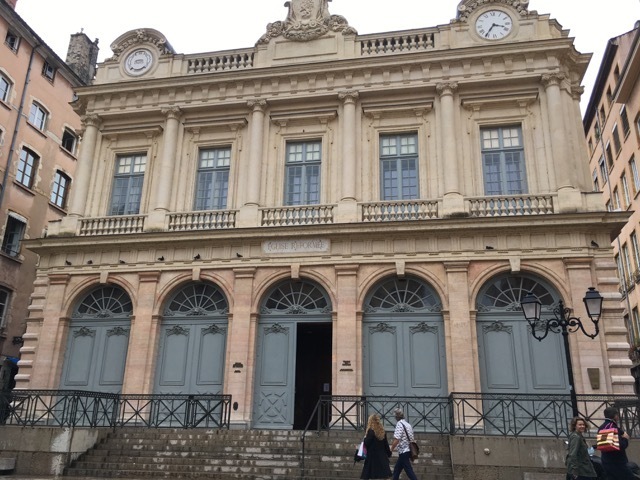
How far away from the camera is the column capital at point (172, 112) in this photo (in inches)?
744

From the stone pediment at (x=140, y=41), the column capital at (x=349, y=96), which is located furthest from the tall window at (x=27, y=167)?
the column capital at (x=349, y=96)

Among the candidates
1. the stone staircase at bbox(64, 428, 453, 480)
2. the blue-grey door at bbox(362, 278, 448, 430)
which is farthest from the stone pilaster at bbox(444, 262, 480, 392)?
the stone staircase at bbox(64, 428, 453, 480)

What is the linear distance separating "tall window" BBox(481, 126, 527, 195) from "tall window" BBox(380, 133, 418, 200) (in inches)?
81.9

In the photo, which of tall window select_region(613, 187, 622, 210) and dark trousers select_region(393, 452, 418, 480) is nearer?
dark trousers select_region(393, 452, 418, 480)

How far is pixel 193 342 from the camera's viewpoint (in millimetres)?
16500

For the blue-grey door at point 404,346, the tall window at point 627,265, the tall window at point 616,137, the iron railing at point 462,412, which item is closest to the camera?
the iron railing at point 462,412

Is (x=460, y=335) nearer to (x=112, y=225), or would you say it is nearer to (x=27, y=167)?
(x=112, y=225)

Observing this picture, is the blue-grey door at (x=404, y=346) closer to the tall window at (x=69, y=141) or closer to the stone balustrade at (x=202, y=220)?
the stone balustrade at (x=202, y=220)

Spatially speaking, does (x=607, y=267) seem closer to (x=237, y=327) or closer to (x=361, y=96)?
(x=361, y=96)

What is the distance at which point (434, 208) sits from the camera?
16.3m

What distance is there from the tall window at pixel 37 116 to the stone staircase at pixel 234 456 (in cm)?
1708

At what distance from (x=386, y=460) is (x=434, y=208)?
8.61 meters

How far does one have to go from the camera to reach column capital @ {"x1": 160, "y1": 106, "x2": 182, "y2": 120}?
62.0 feet

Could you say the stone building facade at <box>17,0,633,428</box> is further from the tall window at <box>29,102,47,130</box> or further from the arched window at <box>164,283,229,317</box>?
the tall window at <box>29,102,47,130</box>
